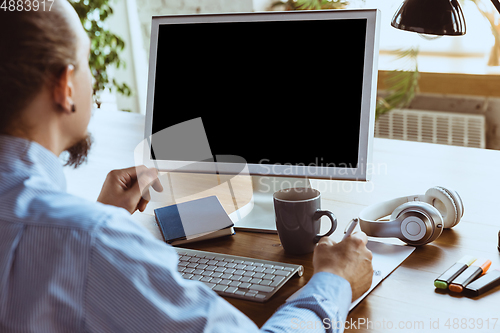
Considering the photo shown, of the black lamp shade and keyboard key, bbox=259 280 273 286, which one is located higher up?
the black lamp shade

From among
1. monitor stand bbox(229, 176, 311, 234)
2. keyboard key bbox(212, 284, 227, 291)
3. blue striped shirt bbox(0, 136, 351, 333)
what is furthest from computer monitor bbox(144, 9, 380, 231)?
blue striped shirt bbox(0, 136, 351, 333)

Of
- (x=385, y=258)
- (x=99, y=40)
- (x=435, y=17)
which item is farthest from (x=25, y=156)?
(x=99, y=40)

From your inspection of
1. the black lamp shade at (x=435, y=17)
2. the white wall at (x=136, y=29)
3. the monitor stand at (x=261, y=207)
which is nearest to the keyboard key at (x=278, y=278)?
the monitor stand at (x=261, y=207)

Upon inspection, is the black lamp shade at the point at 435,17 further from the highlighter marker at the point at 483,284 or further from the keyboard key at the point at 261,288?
the keyboard key at the point at 261,288

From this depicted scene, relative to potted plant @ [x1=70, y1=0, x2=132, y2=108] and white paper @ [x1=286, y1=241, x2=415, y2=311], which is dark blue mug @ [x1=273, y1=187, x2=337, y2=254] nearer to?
white paper @ [x1=286, y1=241, x2=415, y2=311]

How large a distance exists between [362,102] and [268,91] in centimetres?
20

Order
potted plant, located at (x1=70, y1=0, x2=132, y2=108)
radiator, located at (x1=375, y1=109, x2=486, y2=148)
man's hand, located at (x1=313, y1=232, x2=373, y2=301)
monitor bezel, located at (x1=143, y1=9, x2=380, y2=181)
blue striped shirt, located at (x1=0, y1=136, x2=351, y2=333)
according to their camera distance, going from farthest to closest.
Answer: potted plant, located at (x1=70, y1=0, x2=132, y2=108) → radiator, located at (x1=375, y1=109, x2=486, y2=148) → monitor bezel, located at (x1=143, y1=9, x2=380, y2=181) → man's hand, located at (x1=313, y1=232, x2=373, y2=301) → blue striped shirt, located at (x1=0, y1=136, x2=351, y2=333)

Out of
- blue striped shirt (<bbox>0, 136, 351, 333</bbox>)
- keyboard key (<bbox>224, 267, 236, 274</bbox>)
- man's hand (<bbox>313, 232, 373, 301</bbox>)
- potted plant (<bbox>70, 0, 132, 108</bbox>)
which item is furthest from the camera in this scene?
potted plant (<bbox>70, 0, 132, 108</bbox>)

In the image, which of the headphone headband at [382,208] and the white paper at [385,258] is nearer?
the white paper at [385,258]

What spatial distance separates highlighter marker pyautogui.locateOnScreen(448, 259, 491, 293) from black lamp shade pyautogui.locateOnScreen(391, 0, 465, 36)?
0.49 meters

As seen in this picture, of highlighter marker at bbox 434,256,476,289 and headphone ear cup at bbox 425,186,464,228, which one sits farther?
headphone ear cup at bbox 425,186,464,228

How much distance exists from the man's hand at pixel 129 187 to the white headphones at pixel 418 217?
47 cm

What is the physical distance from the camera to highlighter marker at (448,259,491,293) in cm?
78

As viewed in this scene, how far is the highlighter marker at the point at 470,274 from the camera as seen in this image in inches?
30.8
